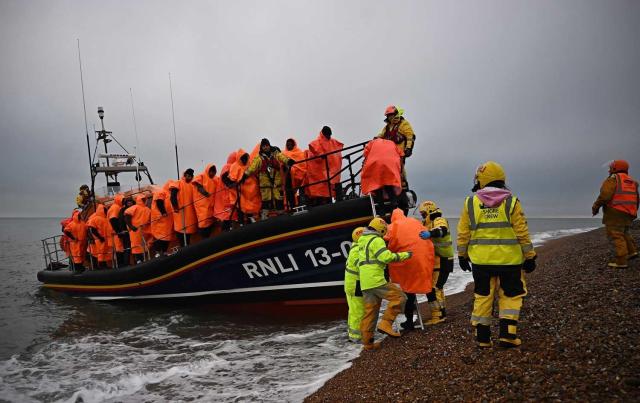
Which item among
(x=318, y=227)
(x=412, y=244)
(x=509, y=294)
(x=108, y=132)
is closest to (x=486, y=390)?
(x=509, y=294)

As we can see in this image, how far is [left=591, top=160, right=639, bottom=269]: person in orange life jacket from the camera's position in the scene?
536 centimetres

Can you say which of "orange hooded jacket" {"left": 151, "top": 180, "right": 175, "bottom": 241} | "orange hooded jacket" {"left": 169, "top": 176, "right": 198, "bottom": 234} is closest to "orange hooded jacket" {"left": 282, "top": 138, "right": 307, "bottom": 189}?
"orange hooded jacket" {"left": 169, "top": 176, "right": 198, "bottom": 234}

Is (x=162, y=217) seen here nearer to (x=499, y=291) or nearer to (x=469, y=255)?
(x=469, y=255)

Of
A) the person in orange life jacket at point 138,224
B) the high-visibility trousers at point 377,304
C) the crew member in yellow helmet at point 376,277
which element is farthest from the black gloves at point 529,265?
the person in orange life jacket at point 138,224

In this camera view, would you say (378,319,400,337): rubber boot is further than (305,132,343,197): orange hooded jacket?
No

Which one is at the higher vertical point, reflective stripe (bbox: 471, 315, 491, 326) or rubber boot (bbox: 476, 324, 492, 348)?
reflective stripe (bbox: 471, 315, 491, 326)

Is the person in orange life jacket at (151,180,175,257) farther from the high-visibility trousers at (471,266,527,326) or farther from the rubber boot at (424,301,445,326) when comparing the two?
the high-visibility trousers at (471,266,527,326)

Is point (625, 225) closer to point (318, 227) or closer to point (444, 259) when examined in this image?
point (444, 259)

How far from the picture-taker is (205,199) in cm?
703

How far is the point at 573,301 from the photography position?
3.92m

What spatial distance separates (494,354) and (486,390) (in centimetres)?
61

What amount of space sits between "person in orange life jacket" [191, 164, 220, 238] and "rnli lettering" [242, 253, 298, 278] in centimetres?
131

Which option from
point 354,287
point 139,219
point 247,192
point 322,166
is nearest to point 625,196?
point 354,287

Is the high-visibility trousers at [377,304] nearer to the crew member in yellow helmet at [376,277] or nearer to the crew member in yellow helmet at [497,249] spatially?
the crew member in yellow helmet at [376,277]
